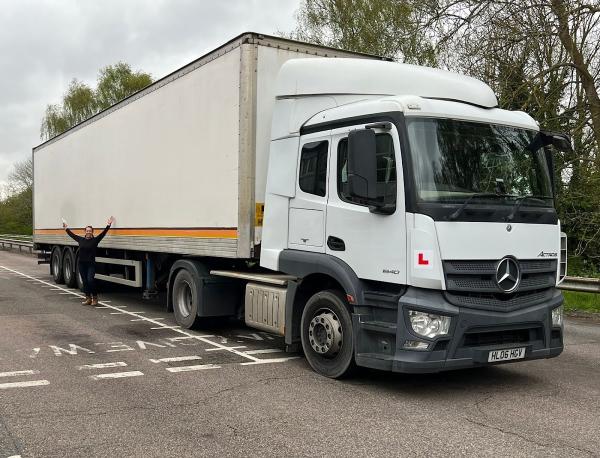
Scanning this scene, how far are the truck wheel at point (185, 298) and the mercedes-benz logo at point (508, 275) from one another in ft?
15.0

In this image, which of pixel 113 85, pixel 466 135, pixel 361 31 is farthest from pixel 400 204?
pixel 113 85

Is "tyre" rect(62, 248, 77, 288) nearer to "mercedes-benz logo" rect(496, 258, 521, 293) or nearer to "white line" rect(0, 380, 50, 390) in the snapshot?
"white line" rect(0, 380, 50, 390)

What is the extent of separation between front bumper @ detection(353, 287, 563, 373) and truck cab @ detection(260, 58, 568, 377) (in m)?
0.01

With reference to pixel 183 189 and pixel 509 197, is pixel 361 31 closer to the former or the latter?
pixel 183 189

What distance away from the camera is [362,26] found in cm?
2308

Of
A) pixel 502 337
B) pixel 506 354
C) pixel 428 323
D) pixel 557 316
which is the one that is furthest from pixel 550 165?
pixel 428 323

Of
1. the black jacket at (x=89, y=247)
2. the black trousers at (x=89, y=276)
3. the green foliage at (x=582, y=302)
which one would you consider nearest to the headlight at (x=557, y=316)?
the green foliage at (x=582, y=302)

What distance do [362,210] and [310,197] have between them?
0.86 meters

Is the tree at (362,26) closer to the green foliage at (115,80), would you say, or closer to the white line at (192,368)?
the white line at (192,368)

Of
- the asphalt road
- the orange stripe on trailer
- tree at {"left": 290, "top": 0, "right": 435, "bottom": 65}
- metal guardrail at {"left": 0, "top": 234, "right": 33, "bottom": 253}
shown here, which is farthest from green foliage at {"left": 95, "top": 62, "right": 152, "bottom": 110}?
the asphalt road

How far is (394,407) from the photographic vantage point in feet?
17.5

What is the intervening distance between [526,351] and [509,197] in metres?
1.46

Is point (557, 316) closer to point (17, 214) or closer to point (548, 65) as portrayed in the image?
point (548, 65)

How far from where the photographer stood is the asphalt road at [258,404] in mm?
4344
